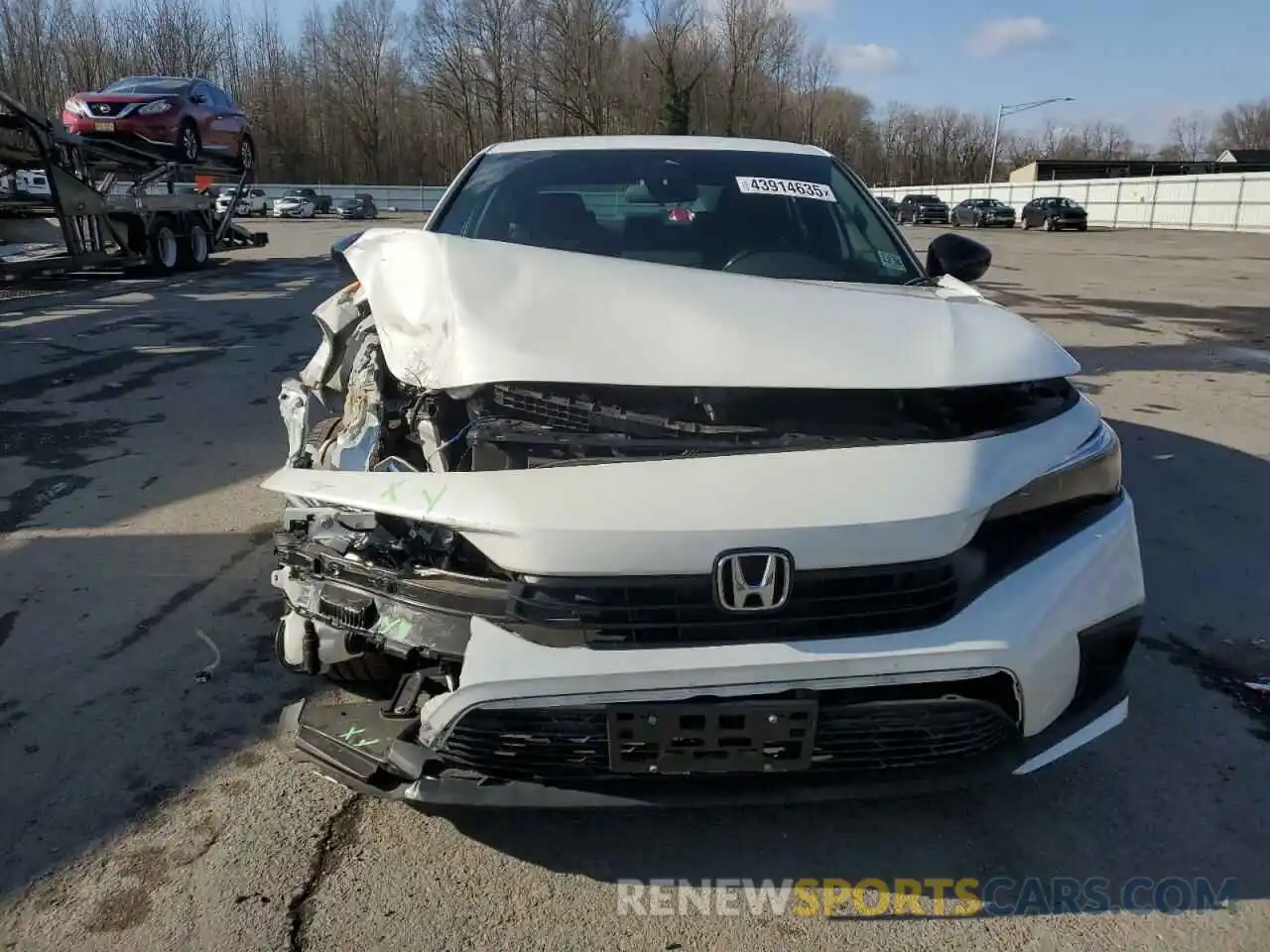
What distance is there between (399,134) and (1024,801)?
254 feet

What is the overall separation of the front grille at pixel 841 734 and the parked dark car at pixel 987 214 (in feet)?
149

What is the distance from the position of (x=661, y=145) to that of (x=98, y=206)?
1312 centimetres

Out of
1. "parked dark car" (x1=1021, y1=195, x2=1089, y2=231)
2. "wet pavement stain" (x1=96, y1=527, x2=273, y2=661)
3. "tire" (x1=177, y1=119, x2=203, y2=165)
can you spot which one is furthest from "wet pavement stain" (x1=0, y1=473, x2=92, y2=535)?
"parked dark car" (x1=1021, y1=195, x2=1089, y2=231)

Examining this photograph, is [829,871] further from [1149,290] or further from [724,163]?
[1149,290]

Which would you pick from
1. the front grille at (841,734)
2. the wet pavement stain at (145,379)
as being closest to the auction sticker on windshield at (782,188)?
the front grille at (841,734)

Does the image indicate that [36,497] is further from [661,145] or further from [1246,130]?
[1246,130]

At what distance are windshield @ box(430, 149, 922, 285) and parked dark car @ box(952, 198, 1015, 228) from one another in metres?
43.2

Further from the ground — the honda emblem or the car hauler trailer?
the car hauler trailer

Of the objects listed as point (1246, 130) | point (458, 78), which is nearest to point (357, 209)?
point (458, 78)

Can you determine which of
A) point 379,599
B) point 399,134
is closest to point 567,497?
point 379,599

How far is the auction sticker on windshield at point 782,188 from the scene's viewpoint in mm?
3727

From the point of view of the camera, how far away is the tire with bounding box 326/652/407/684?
7.25 feet

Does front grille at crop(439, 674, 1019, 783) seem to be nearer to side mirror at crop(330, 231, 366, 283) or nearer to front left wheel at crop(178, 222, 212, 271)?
side mirror at crop(330, 231, 366, 283)

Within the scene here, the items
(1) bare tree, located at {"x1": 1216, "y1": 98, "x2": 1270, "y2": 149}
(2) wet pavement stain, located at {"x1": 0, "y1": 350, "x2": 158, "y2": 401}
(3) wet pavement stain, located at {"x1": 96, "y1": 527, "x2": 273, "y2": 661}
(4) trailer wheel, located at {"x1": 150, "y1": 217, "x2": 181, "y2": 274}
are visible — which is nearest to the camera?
(3) wet pavement stain, located at {"x1": 96, "y1": 527, "x2": 273, "y2": 661}
